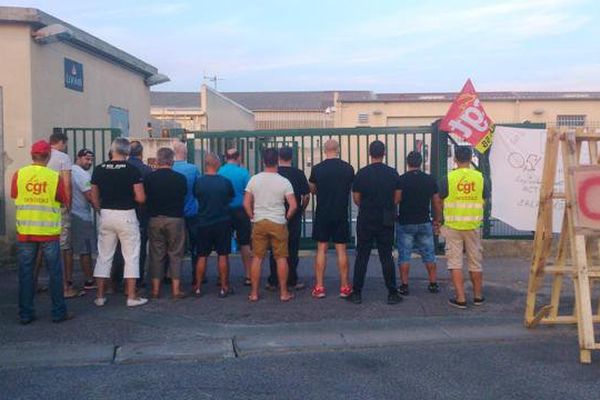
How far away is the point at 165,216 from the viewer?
29.5ft

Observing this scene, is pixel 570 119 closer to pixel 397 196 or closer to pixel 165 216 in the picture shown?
pixel 397 196

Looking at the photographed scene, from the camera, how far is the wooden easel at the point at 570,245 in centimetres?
674

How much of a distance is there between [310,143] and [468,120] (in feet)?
8.07

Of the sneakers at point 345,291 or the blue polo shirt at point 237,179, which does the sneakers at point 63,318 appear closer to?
the blue polo shirt at point 237,179

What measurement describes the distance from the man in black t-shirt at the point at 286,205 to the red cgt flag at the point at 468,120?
306cm

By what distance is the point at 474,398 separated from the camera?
567cm

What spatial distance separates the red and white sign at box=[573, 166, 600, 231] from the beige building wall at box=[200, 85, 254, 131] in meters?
22.1

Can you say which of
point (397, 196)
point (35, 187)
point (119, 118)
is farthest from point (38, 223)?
point (119, 118)

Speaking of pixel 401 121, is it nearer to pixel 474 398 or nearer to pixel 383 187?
pixel 383 187

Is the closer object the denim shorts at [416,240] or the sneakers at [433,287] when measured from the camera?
the denim shorts at [416,240]

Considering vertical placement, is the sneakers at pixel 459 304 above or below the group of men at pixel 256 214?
below

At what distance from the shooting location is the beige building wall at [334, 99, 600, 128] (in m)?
36.6

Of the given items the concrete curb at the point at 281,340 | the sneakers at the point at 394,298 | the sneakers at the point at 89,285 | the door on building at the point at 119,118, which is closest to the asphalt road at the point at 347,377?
the concrete curb at the point at 281,340

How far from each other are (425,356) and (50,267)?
13.4ft
